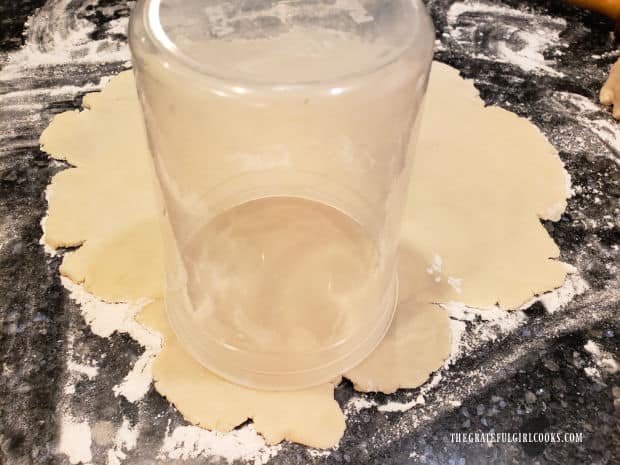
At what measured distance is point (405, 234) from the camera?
926 mm

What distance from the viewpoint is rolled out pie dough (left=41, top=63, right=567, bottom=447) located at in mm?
746

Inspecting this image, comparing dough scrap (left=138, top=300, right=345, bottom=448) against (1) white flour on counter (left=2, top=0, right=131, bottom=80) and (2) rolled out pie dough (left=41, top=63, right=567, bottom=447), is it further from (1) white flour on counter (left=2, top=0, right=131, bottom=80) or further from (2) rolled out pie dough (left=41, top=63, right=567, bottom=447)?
(1) white flour on counter (left=2, top=0, right=131, bottom=80)

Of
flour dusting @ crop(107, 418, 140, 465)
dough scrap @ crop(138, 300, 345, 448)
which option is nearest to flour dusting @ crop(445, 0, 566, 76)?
dough scrap @ crop(138, 300, 345, 448)

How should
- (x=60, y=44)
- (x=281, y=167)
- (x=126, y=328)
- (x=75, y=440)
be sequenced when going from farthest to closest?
1. (x=60, y=44)
2. (x=281, y=167)
3. (x=126, y=328)
4. (x=75, y=440)

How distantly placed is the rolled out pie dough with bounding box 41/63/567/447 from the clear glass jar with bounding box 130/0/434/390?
34 mm

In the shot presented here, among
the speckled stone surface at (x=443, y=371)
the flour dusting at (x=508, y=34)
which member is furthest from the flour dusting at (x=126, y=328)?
the flour dusting at (x=508, y=34)

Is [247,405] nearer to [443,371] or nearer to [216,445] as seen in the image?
[216,445]

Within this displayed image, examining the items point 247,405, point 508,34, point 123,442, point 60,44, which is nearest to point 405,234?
point 247,405

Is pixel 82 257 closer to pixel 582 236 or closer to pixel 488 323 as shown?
pixel 488 323

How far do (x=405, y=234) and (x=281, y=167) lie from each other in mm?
214

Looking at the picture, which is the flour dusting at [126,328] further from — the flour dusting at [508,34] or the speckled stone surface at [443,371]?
the flour dusting at [508,34]

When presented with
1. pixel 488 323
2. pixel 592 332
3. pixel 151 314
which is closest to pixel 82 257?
pixel 151 314

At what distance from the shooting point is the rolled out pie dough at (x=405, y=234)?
75 cm

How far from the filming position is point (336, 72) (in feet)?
2.02
